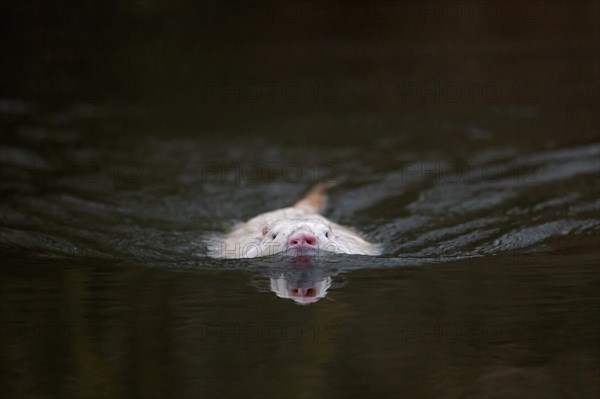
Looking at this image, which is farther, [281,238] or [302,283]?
[281,238]

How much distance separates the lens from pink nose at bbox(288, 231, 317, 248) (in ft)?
20.5

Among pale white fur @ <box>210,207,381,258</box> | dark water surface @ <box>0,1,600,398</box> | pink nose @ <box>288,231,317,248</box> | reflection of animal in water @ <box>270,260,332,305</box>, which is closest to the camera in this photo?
dark water surface @ <box>0,1,600,398</box>

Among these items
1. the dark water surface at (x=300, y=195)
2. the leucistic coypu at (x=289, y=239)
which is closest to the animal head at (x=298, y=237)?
the leucistic coypu at (x=289, y=239)

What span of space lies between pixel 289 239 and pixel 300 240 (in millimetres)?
84

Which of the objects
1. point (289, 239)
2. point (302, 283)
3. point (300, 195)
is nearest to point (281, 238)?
point (289, 239)

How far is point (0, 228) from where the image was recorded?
26.6 ft

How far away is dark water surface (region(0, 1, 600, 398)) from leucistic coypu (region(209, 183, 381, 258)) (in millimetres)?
152

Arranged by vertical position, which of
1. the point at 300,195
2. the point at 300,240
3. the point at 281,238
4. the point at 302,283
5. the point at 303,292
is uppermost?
the point at 300,195

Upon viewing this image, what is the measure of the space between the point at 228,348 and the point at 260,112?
9.11 metres

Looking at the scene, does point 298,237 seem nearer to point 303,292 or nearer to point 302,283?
point 302,283

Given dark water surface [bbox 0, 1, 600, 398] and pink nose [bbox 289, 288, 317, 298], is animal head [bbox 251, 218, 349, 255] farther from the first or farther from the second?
pink nose [bbox 289, 288, 317, 298]

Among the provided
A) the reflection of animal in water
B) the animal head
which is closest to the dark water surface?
the reflection of animal in water

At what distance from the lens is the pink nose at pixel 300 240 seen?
6250mm

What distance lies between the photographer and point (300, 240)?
6246mm
